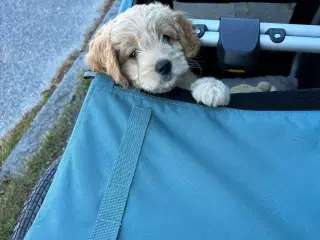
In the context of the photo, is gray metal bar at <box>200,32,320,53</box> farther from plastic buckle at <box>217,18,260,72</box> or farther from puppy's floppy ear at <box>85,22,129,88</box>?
puppy's floppy ear at <box>85,22,129,88</box>

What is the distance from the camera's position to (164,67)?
1.53 metres

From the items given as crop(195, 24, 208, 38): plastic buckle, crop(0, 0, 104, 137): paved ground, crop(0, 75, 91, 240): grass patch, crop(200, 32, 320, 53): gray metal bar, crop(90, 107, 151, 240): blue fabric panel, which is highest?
crop(200, 32, 320, 53): gray metal bar

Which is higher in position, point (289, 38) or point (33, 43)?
point (289, 38)

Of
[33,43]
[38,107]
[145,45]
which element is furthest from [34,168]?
[145,45]

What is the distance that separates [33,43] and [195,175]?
2239mm

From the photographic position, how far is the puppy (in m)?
1.51

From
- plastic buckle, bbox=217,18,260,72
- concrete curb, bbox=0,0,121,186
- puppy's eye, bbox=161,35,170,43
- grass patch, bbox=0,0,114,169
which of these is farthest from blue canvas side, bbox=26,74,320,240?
grass patch, bbox=0,0,114,169

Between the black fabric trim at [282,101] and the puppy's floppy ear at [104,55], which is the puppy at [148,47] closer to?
the puppy's floppy ear at [104,55]

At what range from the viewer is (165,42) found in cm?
166

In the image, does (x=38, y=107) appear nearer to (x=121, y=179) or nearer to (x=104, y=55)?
(x=104, y=55)

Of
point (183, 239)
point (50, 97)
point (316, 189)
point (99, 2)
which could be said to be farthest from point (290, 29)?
point (99, 2)

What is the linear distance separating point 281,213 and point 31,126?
1870 mm

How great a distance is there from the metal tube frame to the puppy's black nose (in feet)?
0.48

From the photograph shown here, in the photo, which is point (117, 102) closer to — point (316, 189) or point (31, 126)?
point (316, 189)
